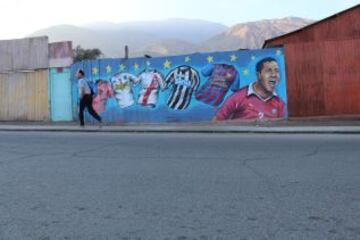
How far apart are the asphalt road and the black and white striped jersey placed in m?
6.91

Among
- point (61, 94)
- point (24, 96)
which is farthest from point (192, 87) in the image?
point (24, 96)

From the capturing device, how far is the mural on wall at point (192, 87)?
1855 centimetres

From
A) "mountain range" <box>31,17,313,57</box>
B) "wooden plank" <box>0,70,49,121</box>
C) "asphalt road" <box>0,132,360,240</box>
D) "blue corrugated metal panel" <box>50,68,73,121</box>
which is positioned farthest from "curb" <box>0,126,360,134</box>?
"mountain range" <box>31,17,313,57</box>

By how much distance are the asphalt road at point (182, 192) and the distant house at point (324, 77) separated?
5.87 metres

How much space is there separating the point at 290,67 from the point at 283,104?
119 cm

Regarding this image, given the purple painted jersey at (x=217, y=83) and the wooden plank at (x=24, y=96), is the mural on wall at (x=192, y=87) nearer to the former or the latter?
the purple painted jersey at (x=217, y=83)

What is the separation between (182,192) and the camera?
7223 millimetres

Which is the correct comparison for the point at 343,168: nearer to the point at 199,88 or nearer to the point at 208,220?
the point at 208,220

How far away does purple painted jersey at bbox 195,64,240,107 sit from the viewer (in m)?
18.8

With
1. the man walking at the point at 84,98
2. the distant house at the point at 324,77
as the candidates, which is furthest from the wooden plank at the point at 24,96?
the distant house at the point at 324,77

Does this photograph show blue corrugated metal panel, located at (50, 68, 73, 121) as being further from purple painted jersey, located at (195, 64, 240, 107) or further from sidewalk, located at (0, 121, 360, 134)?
purple painted jersey, located at (195, 64, 240, 107)

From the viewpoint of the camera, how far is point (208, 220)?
5.82 m

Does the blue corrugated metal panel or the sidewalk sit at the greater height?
the blue corrugated metal panel

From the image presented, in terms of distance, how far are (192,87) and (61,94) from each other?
5.34 m
